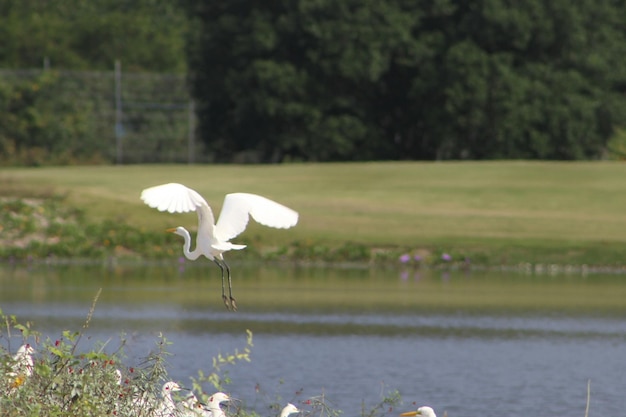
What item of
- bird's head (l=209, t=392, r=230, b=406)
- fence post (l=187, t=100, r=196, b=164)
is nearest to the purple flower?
bird's head (l=209, t=392, r=230, b=406)

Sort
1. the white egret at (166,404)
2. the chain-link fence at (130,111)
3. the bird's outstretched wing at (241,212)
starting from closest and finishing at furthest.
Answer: the white egret at (166,404), the bird's outstretched wing at (241,212), the chain-link fence at (130,111)

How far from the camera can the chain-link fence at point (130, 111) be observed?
166 ft

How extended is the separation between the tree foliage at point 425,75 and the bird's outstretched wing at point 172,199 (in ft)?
119

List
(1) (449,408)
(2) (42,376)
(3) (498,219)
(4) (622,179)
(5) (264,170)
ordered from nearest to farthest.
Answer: (2) (42,376), (1) (449,408), (3) (498,219), (4) (622,179), (5) (264,170)

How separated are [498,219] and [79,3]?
150 feet

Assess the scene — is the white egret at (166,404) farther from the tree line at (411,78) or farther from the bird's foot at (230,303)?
the tree line at (411,78)

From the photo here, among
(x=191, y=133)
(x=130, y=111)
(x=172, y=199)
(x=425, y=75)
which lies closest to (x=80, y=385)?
(x=172, y=199)

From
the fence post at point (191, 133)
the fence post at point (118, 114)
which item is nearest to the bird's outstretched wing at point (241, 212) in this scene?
the fence post at point (118, 114)

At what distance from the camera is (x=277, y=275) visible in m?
25.8

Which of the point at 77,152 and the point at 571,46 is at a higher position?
the point at 571,46

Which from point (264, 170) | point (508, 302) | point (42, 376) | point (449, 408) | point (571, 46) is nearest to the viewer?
point (42, 376)

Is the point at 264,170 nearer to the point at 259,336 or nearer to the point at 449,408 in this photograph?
the point at 259,336

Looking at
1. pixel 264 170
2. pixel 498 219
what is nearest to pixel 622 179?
pixel 498 219

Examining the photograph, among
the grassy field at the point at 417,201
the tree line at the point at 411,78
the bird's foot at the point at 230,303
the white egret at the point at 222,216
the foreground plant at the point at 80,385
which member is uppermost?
the tree line at the point at 411,78
